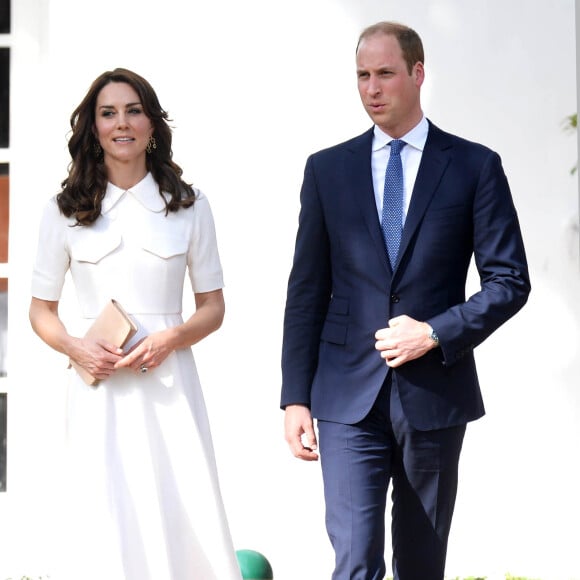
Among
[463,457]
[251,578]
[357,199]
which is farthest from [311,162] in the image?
[463,457]

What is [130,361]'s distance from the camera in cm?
438

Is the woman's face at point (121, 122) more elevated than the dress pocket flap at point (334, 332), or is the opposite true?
the woman's face at point (121, 122)

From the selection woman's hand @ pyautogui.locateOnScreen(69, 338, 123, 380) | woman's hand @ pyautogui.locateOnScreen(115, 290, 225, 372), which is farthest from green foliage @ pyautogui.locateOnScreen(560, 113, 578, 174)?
woman's hand @ pyautogui.locateOnScreen(69, 338, 123, 380)

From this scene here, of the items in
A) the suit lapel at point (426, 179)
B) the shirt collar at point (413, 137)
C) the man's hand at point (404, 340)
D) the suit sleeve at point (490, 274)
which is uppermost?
the shirt collar at point (413, 137)

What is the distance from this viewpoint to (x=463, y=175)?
397 cm

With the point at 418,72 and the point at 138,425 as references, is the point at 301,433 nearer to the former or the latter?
the point at 138,425

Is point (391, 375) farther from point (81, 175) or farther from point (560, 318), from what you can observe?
point (560, 318)

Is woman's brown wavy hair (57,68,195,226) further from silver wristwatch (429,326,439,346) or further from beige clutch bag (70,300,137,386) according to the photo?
silver wristwatch (429,326,439,346)

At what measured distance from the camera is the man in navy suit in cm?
386

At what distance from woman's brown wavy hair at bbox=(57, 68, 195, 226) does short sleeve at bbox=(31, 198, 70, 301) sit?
42mm

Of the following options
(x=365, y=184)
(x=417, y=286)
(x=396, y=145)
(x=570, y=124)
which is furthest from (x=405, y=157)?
(x=570, y=124)

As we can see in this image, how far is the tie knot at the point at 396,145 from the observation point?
4035 millimetres

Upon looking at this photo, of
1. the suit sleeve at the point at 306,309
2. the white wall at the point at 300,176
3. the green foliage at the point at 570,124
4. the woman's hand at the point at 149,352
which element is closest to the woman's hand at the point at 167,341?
the woman's hand at the point at 149,352

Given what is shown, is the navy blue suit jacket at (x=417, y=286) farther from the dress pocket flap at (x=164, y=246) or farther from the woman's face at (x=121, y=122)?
the woman's face at (x=121, y=122)
